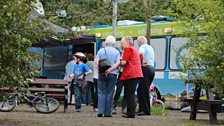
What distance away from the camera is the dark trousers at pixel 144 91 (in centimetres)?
1267

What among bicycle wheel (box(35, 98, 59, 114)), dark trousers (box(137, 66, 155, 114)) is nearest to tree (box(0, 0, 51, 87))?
bicycle wheel (box(35, 98, 59, 114))

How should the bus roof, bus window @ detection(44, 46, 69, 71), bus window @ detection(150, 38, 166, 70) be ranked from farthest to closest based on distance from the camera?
bus window @ detection(44, 46, 69, 71) < bus window @ detection(150, 38, 166, 70) < the bus roof

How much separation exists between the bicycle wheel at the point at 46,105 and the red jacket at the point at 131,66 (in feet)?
7.22

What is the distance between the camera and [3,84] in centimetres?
905

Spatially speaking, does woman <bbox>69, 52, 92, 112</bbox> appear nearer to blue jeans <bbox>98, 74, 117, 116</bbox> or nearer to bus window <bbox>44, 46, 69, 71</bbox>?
blue jeans <bbox>98, 74, 117, 116</bbox>

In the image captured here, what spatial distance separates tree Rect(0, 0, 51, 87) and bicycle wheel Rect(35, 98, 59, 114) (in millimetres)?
3610

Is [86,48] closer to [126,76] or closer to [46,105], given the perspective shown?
[46,105]

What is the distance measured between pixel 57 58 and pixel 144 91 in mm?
11295

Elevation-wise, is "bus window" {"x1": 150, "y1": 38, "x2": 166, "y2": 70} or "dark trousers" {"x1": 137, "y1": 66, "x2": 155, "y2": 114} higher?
"bus window" {"x1": 150, "y1": 38, "x2": 166, "y2": 70}

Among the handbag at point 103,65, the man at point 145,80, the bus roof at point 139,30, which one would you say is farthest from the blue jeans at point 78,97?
the bus roof at point 139,30

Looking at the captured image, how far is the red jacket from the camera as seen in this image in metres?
11.8

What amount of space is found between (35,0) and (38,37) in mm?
620

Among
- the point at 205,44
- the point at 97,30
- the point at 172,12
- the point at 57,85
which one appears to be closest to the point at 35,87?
Result: the point at 57,85

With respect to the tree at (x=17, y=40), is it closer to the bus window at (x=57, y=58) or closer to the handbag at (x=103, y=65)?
the handbag at (x=103, y=65)
